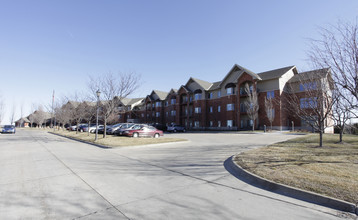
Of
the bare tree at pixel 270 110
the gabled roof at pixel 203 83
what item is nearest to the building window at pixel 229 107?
the bare tree at pixel 270 110

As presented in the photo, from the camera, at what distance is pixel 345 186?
4566 mm

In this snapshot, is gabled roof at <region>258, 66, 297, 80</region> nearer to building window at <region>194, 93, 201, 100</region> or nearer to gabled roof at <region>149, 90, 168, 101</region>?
building window at <region>194, 93, 201, 100</region>

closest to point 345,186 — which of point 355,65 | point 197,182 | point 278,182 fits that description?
point 278,182

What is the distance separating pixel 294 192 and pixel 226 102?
3572 centimetres

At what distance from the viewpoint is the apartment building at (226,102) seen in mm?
32312

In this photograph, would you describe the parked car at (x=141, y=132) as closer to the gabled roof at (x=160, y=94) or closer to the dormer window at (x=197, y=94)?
the dormer window at (x=197, y=94)

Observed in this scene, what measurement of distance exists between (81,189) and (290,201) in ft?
16.3

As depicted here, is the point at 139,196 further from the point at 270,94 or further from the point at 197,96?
the point at 197,96

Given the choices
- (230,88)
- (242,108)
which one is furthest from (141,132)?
(230,88)

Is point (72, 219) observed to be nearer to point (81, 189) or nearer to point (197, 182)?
point (81, 189)

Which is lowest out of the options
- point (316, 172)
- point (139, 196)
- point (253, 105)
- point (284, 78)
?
point (139, 196)

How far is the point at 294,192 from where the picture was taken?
455cm

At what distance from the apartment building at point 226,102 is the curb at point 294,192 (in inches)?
799

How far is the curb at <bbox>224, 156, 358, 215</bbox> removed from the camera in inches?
150
